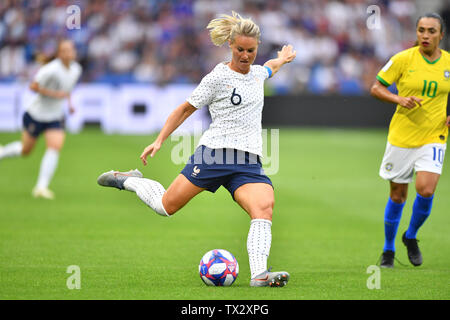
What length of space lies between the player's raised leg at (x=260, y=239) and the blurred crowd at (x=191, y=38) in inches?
763

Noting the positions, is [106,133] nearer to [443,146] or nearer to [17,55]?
[17,55]

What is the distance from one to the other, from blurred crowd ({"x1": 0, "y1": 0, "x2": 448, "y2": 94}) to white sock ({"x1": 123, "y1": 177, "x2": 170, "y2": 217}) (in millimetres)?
18462

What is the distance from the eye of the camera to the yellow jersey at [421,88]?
27.0 feet

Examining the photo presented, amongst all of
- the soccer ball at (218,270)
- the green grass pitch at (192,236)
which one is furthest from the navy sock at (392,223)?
the soccer ball at (218,270)

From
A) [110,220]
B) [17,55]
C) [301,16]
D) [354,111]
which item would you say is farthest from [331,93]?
[110,220]

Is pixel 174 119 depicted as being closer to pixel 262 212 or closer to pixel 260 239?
pixel 262 212

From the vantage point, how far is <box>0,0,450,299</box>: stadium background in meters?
7.63

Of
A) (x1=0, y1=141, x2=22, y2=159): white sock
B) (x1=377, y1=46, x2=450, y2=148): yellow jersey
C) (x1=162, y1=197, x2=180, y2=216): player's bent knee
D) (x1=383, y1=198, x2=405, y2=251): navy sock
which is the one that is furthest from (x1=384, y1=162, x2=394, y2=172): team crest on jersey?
(x1=0, y1=141, x2=22, y2=159): white sock

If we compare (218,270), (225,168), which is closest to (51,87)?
(225,168)

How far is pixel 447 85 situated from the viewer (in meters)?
8.25

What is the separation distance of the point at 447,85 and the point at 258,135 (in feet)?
7.53

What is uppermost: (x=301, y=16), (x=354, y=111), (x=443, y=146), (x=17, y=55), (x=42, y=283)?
(x=301, y=16)

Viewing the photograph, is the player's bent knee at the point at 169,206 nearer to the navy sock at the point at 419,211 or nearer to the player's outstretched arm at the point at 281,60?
the player's outstretched arm at the point at 281,60

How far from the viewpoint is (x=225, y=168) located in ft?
23.0
